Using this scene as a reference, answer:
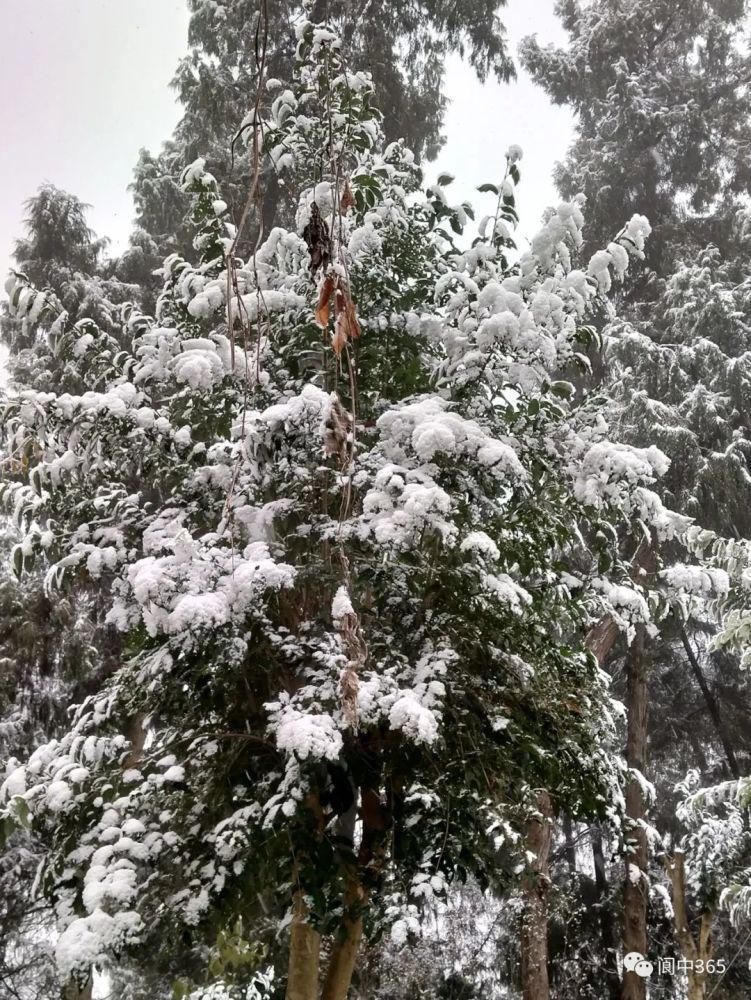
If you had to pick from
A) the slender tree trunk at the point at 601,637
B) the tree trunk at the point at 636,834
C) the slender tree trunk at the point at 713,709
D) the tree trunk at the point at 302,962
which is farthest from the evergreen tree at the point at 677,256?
the tree trunk at the point at 302,962

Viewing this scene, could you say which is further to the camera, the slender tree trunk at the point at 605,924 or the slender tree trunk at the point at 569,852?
the slender tree trunk at the point at 569,852

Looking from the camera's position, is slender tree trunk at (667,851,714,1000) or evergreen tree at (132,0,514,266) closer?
slender tree trunk at (667,851,714,1000)

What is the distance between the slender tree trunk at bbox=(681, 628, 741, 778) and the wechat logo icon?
355 cm

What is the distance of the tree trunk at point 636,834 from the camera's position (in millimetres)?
7566

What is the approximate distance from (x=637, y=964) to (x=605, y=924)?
3406 millimetres

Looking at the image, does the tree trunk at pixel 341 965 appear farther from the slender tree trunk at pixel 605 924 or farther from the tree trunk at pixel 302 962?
the slender tree trunk at pixel 605 924

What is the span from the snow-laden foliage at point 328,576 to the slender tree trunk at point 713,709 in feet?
24.1

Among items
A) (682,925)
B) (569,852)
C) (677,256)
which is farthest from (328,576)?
(569,852)

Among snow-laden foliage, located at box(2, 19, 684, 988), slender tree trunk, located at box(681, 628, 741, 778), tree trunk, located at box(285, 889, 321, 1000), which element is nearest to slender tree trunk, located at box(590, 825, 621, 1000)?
slender tree trunk, located at box(681, 628, 741, 778)

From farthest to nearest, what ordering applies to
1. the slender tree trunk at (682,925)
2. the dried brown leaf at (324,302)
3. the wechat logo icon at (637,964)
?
the wechat logo icon at (637,964), the slender tree trunk at (682,925), the dried brown leaf at (324,302)

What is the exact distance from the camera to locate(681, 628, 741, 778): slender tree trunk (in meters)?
10.2

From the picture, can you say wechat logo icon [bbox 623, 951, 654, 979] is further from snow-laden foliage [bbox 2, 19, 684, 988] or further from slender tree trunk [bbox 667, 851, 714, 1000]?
snow-laden foliage [bbox 2, 19, 684, 988]

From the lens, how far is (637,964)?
7.24 metres

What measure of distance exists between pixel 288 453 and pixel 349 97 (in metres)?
2.22
